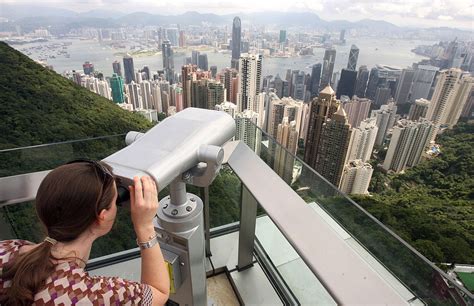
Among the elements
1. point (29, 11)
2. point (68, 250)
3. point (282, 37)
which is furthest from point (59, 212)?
point (282, 37)

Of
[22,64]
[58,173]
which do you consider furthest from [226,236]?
[22,64]

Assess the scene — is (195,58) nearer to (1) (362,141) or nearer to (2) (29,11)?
(2) (29,11)

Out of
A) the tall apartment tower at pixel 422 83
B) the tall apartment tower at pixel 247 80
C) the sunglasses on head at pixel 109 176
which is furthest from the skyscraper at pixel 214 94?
the tall apartment tower at pixel 422 83

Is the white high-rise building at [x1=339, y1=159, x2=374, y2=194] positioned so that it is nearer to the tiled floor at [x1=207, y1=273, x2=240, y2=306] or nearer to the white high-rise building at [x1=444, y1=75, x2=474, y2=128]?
the white high-rise building at [x1=444, y1=75, x2=474, y2=128]

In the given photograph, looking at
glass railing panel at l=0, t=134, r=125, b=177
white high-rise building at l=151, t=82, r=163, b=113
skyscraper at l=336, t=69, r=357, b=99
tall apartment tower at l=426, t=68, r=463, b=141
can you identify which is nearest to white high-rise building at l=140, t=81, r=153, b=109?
white high-rise building at l=151, t=82, r=163, b=113

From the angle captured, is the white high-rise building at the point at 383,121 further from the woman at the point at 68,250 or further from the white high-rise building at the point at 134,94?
the woman at the point at 68,250

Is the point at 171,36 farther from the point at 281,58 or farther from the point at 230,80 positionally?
the point at 230,80
